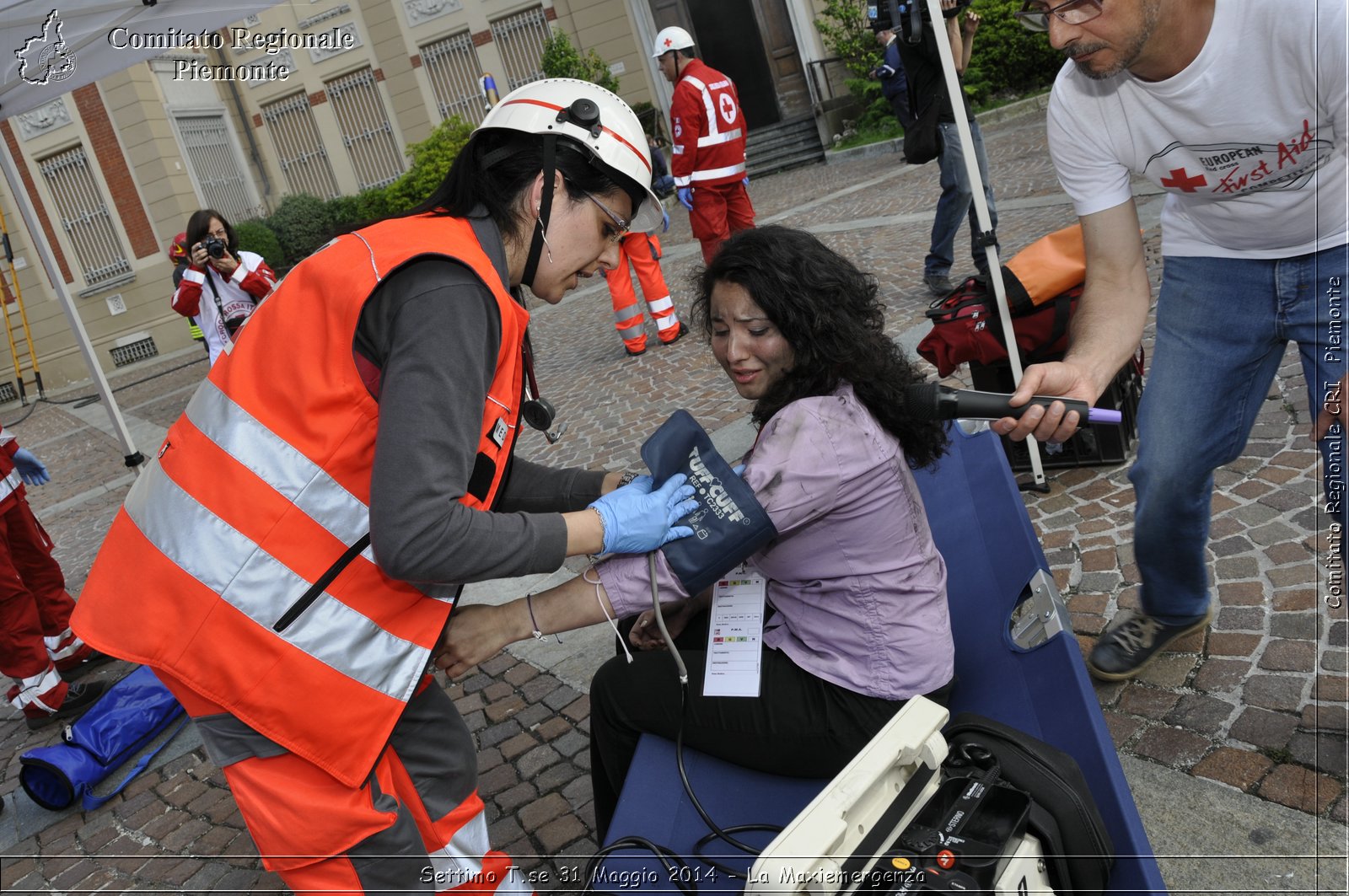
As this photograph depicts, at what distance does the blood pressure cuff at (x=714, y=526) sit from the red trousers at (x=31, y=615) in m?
3.60

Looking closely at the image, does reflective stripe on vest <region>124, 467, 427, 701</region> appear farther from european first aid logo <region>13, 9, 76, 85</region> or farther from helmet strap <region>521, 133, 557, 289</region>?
european first aid logo <region>13, 9, 76, 85</region>

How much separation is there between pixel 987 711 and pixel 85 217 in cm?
2429

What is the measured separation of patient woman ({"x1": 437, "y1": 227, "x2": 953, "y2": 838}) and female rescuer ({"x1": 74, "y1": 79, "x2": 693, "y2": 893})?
0.65 ft

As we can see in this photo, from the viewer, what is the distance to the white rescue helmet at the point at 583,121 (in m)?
1.98

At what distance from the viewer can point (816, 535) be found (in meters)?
2.13

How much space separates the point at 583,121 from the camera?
1989 millimetres

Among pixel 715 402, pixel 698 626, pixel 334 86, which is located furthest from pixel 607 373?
pixel 334 86

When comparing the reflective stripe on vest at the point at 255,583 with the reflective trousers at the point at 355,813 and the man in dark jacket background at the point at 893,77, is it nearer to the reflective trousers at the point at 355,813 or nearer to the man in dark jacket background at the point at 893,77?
the reflective trousers at the point at 355,813

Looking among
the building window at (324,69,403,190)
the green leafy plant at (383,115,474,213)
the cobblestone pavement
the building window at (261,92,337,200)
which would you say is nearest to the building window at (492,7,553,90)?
the green leafy plant at (383,115,474,213)

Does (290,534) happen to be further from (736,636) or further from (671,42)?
(671,42)

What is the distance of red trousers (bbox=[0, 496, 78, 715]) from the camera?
4.34 m

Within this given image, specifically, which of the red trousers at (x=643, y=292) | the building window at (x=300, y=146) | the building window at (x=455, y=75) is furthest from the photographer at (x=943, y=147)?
the building window at (x=300, y=146)

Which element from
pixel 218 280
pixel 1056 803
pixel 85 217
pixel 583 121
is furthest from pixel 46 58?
pixel 85 217

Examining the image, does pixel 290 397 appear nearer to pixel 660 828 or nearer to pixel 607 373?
pixel 660 828
